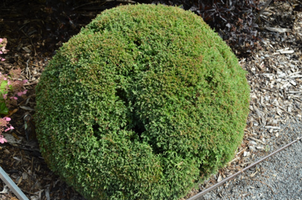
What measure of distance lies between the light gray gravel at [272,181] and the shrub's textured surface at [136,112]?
2.79 feet

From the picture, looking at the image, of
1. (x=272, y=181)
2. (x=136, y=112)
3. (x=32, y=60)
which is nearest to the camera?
(x=136, y=112)

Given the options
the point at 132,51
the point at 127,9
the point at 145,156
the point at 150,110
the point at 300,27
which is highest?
the point at 127,9

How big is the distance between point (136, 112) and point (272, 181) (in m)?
2.28

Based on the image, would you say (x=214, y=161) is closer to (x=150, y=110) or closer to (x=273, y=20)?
(x=150, y=110)

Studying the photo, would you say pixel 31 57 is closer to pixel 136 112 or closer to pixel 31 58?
pixel 31 58

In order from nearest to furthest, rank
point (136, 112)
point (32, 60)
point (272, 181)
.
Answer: point (136, 112) → point (272, 181) → point (32, 60)

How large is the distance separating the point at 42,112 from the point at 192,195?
6.48ft

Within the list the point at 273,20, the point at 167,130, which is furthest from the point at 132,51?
the point at 273,20

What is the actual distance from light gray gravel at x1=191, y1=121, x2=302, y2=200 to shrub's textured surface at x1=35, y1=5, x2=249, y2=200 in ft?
2.79

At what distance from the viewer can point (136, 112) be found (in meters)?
2.47

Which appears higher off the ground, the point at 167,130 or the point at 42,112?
the point at 42,112

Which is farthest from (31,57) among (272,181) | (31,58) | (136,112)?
(272,181)

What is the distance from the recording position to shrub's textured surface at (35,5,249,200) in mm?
2398

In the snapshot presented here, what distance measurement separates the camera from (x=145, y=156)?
2402 millimetres
